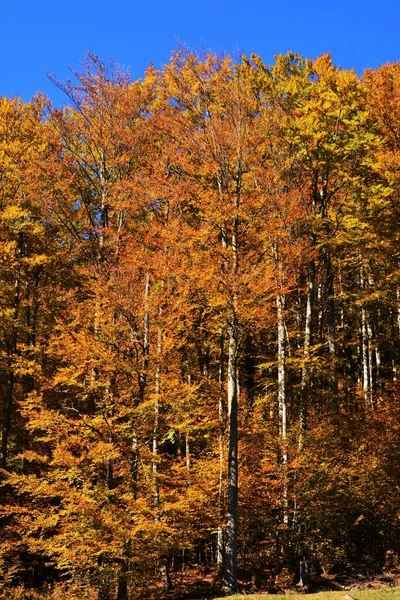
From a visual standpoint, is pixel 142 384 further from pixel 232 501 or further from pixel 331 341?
pixel 331 341

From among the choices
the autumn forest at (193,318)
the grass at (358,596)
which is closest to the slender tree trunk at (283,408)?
the autumn forest at (193,318)

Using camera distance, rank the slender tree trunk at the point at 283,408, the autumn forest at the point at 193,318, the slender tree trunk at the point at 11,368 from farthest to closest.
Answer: the slender tree trunk at the point at 11,368 < the slender tree trunk at the point at 283,408 < the autumn forest at the point at 193,318

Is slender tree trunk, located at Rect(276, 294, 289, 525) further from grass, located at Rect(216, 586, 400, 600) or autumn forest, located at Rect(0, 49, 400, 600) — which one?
grass, located at Rect(216, 586, 400, 600)

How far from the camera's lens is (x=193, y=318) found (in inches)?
602

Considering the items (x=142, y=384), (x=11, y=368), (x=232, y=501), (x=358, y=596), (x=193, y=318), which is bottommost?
(x=358, y=596)

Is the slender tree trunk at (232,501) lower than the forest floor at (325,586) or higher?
higher

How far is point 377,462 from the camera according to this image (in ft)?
48.9

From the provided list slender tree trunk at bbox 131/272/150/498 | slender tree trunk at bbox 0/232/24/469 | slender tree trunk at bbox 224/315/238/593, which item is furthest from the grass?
slender tree trunk at bbox 0/232/24/469

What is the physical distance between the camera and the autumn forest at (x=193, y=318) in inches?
453

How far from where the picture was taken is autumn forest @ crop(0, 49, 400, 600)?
11500 millimetres

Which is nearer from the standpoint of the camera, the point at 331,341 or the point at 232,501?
the point at 232,501

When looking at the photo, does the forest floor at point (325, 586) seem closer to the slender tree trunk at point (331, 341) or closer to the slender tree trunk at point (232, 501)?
the slender tree trunk at point (232, 501)

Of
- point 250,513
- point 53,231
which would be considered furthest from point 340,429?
point 53,231

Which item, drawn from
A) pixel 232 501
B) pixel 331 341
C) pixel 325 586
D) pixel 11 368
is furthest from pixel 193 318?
pixel 325 586
